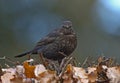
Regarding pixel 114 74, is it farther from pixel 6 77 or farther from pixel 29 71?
pixel 6 77

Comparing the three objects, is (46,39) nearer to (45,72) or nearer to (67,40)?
(67,40)

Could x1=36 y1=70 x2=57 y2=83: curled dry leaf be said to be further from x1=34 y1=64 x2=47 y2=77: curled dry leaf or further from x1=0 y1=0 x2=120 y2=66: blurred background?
x1=0 y1=0 x2=120 y2=66: blurred background

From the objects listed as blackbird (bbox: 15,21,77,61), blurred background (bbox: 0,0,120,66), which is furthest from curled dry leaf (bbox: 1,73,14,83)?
blurred background (bbox: 0,0,120,66)

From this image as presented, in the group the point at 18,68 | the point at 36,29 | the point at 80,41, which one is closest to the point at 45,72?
the point at 18,68

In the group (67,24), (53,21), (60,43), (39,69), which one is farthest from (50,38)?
(53,21)

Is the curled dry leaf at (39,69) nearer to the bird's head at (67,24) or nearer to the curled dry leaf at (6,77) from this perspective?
the curled dry leaf at (6,77)
